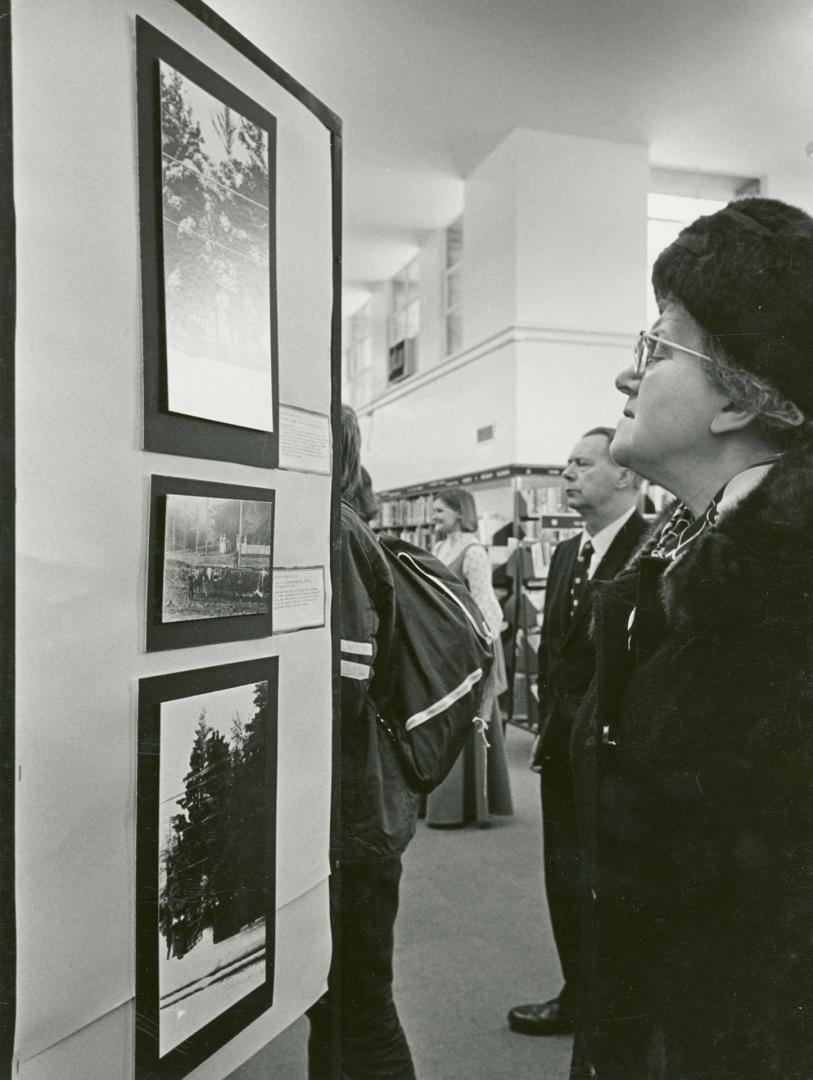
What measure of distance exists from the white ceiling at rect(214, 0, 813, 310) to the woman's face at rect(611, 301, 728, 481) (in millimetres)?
5329

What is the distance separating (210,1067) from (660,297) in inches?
40.8

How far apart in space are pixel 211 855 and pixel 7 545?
1.42 feet

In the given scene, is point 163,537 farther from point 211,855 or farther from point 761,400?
point 761,400

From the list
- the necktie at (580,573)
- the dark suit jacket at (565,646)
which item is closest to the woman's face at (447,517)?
the dark suit jacket at (565,646)

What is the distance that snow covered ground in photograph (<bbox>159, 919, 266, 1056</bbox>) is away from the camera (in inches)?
35.2

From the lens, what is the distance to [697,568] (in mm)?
948

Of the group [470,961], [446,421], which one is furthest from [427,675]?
[446,421]

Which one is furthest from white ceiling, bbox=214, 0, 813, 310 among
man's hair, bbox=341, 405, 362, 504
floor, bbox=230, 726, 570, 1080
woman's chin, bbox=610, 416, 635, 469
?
woman's chin, bbox=610, 416, 635, 469

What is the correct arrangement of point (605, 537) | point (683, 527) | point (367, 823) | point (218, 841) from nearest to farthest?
1. point (218, 841)
2. point (683, 527)
3. point (367, 823)
4. point (605, 537)

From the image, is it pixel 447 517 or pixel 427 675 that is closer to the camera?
pixel 427 675

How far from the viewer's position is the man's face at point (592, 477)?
9.05ft

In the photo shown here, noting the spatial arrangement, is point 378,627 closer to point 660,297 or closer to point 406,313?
point 660,297

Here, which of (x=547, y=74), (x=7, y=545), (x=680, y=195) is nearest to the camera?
(x=7, y=545)

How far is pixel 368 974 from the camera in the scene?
148 cm
